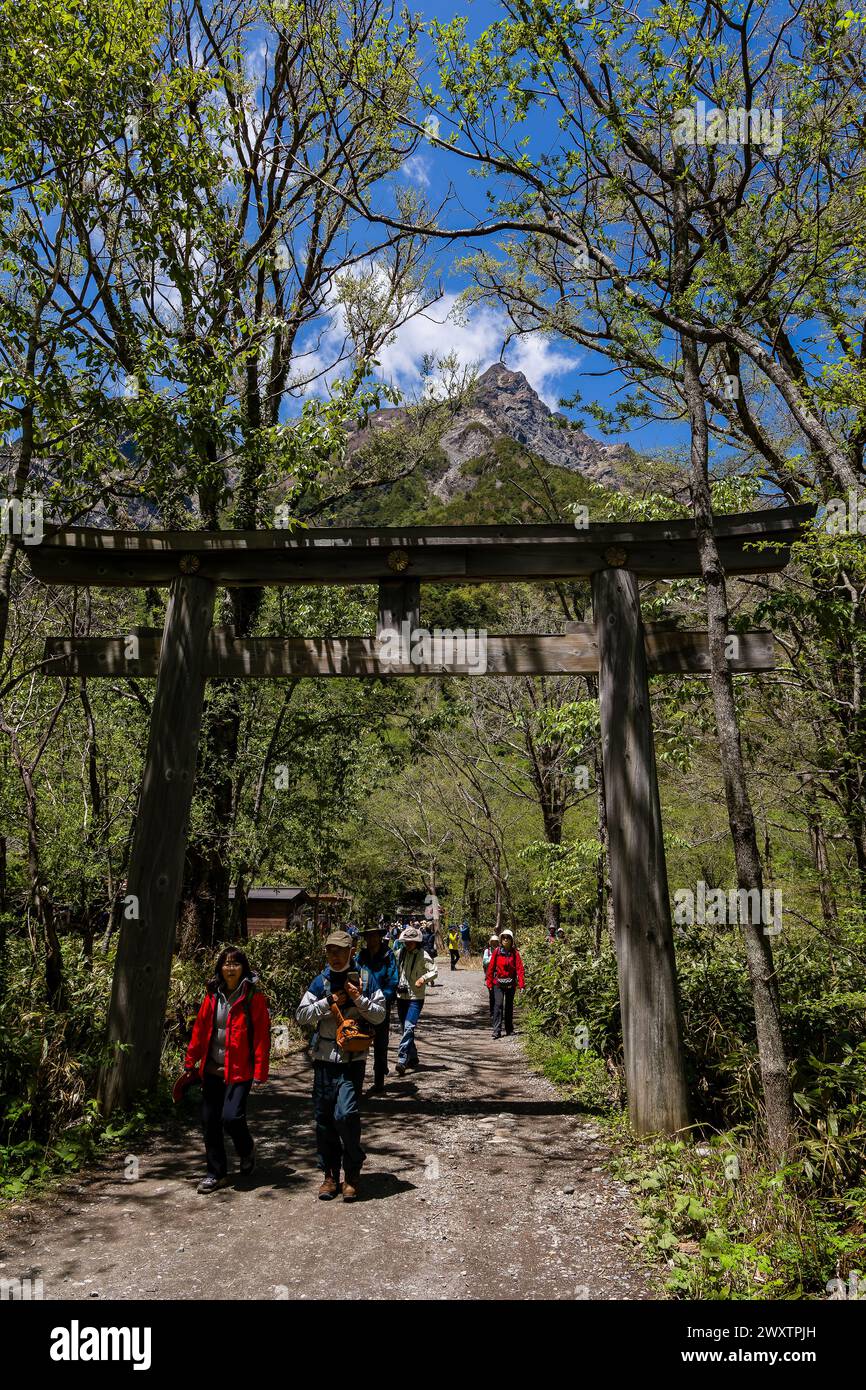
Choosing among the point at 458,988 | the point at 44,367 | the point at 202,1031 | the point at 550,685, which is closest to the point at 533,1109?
the point at 202,1031

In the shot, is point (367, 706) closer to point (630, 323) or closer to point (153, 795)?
point (153, 795)

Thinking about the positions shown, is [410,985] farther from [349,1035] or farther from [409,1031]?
[349,1035]

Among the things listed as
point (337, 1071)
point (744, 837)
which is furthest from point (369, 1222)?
point (744, 837)

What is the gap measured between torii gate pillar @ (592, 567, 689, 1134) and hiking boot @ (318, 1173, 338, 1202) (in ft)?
7.53

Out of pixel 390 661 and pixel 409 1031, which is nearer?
pixel 390 661

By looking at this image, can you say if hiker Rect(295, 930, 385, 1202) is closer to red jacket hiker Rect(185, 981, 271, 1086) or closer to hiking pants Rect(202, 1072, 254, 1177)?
red jacket hiker Rect(185, 981, 271, 1086)

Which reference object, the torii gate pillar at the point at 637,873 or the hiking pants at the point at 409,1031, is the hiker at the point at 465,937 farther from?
the torii gate pillar at the point at 637,873

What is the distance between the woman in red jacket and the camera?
16.7ft

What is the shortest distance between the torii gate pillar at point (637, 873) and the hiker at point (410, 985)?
3124 millimetres

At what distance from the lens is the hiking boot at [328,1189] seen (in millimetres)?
4927

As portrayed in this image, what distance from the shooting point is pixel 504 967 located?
11812mm

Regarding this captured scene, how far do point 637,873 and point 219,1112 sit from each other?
344 centimetres

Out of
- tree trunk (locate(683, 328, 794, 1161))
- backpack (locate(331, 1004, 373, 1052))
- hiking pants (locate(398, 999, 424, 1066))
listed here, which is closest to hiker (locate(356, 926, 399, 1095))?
hiking pants (locate(398, 999, 424, 1066))
